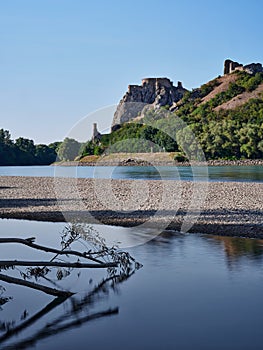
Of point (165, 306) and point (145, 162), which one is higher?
A: point (145, 162)

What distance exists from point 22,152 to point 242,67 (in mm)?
86232

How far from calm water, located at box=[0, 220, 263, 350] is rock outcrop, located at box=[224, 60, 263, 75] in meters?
173

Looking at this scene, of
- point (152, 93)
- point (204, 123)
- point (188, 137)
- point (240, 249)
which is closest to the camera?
point (240, 249)

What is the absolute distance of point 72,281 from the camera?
10117 millimetres

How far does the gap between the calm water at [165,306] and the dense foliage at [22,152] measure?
135 m

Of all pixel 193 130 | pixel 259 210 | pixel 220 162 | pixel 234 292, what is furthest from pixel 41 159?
pixel 234 292

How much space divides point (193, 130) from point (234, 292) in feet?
333

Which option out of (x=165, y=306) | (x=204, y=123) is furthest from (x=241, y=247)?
(x=204, y=123)

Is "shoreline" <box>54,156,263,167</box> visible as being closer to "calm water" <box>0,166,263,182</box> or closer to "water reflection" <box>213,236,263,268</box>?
"calm water" <box>0,166,263,182</box>

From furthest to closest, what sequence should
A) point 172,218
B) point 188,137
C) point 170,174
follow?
point 188,137
point 170,174
point 172,218

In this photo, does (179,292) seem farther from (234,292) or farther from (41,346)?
(41,346)

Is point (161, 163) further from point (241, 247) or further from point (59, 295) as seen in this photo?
point (59, 295)

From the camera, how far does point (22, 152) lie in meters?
148

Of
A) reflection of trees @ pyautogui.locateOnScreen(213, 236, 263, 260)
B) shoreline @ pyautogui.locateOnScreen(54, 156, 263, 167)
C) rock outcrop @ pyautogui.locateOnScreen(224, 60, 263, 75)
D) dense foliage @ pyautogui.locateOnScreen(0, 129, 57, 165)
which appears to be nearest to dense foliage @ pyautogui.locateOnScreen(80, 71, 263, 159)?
shoreline @ pyautogui.locateOnScreen(54, 156, 263, 167)
